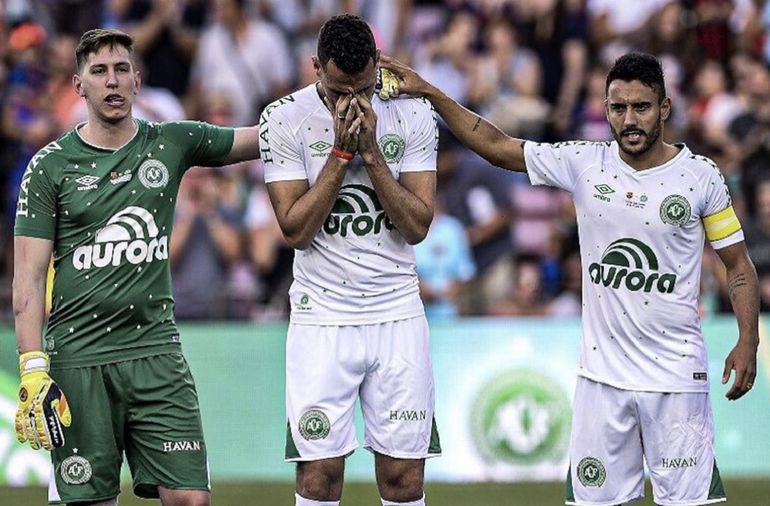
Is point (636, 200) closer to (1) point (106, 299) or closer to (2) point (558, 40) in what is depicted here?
(1) point (106, 299)

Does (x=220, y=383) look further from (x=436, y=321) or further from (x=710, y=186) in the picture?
(x=710, y=186)

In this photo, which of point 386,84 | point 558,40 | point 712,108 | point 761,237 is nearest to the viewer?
point 386,84

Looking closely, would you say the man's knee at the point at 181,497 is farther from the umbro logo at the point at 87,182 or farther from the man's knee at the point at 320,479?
the umbro logo at the point at 87,182

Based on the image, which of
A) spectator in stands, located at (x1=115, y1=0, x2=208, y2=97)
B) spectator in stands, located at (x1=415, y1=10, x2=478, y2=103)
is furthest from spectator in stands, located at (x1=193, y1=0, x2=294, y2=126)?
spectator in stands, located at (x1=415, y1=10, x2=478, y2=103)

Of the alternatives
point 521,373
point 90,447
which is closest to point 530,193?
point 521,373

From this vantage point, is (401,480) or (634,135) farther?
(401,480)

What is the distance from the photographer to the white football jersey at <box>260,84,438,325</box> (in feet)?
26.1

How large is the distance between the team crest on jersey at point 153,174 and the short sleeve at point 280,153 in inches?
Result: 19.5

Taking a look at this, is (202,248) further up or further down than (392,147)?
further down

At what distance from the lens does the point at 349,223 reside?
7965mm

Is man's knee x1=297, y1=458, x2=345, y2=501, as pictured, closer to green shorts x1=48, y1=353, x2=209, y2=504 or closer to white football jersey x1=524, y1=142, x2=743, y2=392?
green shorts x1=48, y1=353, x2=209, y2=504

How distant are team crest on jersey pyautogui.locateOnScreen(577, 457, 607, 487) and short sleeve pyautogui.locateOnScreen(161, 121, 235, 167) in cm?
233

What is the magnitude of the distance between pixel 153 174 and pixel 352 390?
1424 millimetres

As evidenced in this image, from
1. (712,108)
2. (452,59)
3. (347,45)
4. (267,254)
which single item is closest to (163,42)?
(452,59)
